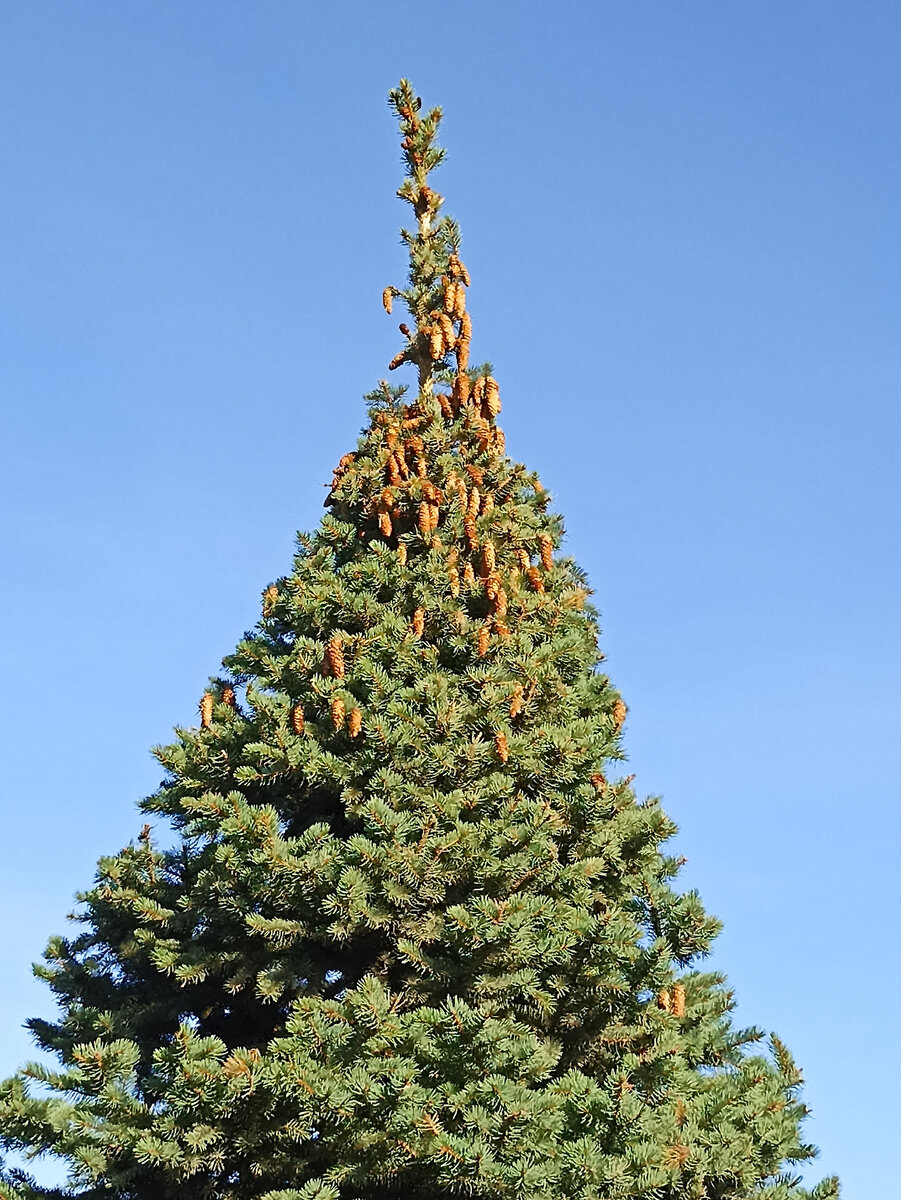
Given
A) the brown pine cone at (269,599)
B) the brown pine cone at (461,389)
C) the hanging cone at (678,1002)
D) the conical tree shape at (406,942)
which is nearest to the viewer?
the conical tree shape at (406,942)

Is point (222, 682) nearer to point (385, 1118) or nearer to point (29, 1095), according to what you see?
point (29, 1095)

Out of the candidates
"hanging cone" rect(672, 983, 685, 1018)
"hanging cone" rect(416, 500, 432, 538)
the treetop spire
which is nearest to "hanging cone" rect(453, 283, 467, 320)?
the treetop spire

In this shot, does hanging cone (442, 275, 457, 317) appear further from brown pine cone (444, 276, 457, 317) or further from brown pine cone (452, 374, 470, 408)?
brown pine cone (452, 374, 470, 408)

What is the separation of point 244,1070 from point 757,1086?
3.35m

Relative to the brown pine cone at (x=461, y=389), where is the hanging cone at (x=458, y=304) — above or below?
above

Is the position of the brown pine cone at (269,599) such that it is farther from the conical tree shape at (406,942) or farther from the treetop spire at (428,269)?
the treetop spire at (428,269)

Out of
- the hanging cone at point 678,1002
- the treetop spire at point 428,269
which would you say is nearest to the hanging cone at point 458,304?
the treetop spire at point 428,269

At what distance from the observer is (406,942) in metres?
7.59

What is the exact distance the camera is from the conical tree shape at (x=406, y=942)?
273 inches

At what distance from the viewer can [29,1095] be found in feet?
24.8

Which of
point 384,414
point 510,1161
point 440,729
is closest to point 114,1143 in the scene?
point 510,1161

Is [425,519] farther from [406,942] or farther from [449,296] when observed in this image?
[406,942]

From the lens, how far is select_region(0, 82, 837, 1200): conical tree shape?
693 centimetres

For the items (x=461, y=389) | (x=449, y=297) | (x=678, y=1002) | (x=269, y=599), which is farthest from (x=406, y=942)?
(x=449, y=297)
